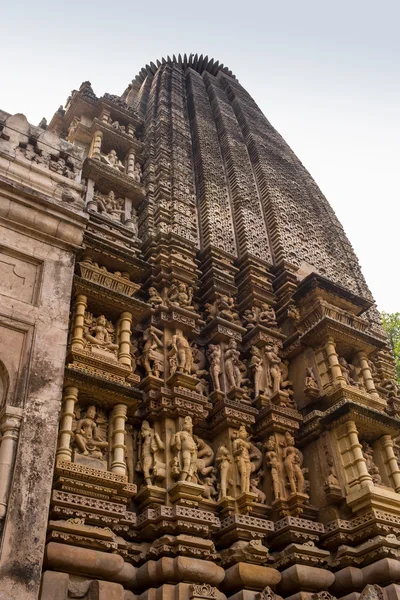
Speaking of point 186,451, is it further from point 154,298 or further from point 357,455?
point 154,298

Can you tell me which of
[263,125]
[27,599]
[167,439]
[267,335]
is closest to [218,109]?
[263,125]

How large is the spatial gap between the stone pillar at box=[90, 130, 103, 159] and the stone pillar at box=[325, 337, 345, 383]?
6.24 m

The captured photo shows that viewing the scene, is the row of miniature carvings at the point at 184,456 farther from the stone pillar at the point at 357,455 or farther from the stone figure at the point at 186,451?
the stone pillar at the point at 357,455

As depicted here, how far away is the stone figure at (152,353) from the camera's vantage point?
9312 millimetres

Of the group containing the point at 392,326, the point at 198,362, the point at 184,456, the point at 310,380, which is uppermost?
the point at 392,326

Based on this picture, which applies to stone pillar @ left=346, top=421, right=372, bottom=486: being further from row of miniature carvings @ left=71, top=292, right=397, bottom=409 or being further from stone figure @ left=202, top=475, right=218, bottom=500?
stone figure @ left=202, top=475, right=218, bottom=500

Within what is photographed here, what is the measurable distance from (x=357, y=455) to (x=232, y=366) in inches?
96.3

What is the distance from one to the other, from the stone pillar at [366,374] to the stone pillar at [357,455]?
4.38ft

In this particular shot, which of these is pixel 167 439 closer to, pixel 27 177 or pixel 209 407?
pixel 209 407

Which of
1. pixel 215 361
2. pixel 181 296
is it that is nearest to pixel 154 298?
pixel 181 296

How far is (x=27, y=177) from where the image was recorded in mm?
8617

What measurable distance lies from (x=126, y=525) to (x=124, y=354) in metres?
2.44

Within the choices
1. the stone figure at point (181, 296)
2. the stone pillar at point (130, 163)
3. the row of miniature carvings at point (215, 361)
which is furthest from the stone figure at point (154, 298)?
the stone pillar at point (130, 163)

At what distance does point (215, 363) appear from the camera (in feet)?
33.2
